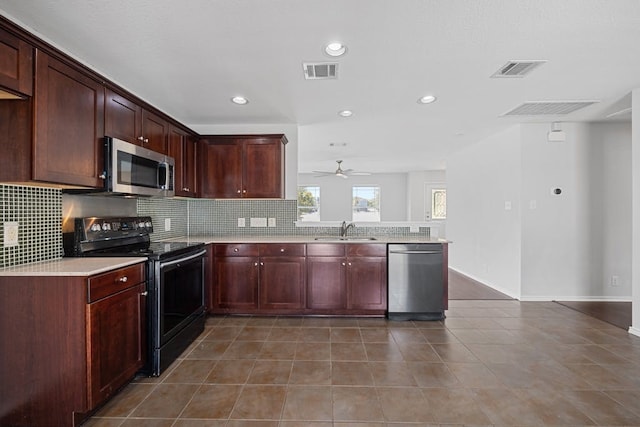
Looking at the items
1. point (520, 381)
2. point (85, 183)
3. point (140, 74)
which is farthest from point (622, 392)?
point (140, 74)

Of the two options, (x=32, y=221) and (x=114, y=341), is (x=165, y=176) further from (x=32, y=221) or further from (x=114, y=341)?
(x=114, y=341)

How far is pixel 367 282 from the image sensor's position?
11.1 feet

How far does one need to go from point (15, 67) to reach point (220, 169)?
217 centimetres

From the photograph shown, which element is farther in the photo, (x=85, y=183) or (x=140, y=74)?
(x=140, y=74)

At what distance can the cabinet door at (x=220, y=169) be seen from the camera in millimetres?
3672

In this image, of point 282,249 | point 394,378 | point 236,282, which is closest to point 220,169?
point 282,249

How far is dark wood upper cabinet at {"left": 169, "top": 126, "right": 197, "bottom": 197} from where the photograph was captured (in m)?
3.17

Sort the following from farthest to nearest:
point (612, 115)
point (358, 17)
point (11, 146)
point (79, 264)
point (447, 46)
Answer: point (612, 115) → point (447, 46) → point (79, 264) → point (358, 17) → point (11, 146)

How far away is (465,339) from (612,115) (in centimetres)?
317

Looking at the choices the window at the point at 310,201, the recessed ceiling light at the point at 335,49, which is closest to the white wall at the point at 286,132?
the recessed ceiling light at the point at 335,49

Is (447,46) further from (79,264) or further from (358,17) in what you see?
(79,264)

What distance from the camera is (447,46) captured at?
207 cm

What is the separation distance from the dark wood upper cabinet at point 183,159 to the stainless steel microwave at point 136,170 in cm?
24

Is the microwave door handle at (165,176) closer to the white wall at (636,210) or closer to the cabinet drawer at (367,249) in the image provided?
the cabinet drawer at (367,249)
